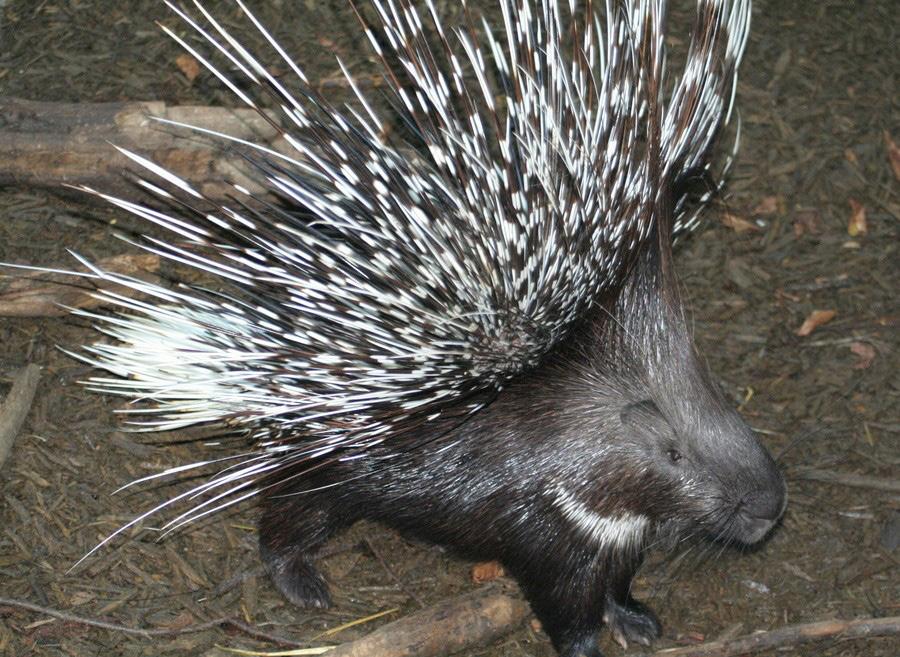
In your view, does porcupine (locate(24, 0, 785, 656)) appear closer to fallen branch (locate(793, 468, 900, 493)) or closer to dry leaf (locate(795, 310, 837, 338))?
fallen branch (locate(793, 468, 900, 493))

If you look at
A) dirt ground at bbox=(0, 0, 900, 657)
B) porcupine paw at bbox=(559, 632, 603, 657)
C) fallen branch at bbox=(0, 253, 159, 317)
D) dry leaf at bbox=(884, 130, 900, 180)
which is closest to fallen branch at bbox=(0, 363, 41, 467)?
dirt ground at bbox=(0, 0, 900, 657)


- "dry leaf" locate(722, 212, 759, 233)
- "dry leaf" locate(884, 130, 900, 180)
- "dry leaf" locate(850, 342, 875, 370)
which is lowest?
"dry leaf" locate(850, 342, 875, 370)

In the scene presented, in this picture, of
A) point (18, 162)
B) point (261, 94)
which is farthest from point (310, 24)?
point (18, 162)

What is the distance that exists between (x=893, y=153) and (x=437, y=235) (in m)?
2.93

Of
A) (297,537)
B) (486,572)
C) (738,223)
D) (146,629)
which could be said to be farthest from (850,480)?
(146,629)

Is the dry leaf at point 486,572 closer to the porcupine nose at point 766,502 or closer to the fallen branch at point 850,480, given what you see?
the porcupine nose at point 766,502

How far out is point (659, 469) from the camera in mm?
2926

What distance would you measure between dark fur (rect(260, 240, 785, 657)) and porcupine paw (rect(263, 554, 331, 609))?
0.25 meters

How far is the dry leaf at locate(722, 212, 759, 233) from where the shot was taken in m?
4.29

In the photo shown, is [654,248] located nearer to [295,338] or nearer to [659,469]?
[659,469]

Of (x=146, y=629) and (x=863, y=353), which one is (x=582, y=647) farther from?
(x=863, y=353)

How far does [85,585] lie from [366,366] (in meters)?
1.23

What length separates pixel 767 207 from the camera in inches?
173

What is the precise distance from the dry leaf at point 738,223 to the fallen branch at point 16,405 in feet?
8.68
